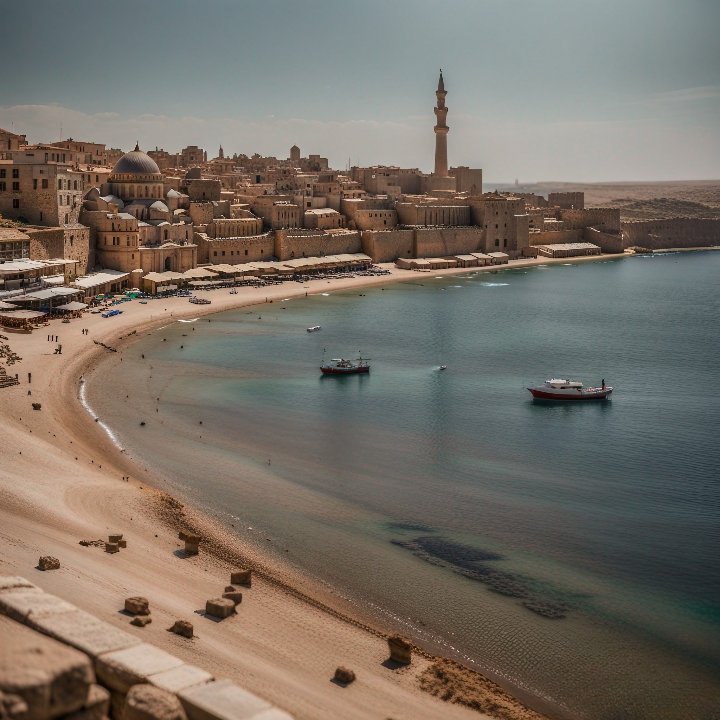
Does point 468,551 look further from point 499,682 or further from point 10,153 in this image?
point 10,153

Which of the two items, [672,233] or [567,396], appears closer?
[567,396]

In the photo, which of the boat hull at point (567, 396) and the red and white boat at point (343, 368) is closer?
the boat hull at point (567, 396)

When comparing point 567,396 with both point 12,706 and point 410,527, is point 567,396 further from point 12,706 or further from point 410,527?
point 12,706

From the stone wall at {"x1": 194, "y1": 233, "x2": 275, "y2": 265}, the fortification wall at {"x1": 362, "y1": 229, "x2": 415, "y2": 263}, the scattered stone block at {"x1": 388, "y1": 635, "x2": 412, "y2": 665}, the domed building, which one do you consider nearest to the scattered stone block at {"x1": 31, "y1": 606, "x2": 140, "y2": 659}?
the scattered stone block at {"x1": 388, "y1": 635, "x2": 412, "y2": 665}

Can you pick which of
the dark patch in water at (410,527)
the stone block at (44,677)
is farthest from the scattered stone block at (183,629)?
the dark patch in water at (410,527)

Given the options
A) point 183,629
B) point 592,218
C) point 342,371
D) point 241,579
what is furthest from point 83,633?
point 592,218

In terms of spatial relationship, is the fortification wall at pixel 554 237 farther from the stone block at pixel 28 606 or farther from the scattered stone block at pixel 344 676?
the stone block at pixel 28 606
